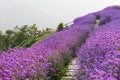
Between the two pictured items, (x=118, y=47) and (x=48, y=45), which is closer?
(x=118, y=47)

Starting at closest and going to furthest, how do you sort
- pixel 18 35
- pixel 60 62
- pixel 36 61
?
pixel 36 61 → pixel 60 62 → pixel 18 35

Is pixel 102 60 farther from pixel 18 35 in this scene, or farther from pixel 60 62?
pixel 18 35

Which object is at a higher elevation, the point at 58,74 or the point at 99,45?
the point at 99,45

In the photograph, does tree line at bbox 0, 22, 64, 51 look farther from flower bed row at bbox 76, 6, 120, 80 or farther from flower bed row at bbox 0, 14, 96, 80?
flower bed row at bbox 76, 6, 120, 80

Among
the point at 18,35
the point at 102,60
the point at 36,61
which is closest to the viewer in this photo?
the point at 102,60

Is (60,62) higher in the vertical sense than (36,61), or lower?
lower

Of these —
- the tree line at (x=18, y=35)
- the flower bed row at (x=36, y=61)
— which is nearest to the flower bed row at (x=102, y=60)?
the flower bed row at (x=36, y=61)

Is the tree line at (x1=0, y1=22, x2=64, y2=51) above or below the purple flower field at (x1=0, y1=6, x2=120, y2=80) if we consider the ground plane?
above

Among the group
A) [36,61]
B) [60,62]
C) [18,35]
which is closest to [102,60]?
[36,61]

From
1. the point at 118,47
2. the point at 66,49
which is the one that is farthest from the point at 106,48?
the point at 66,49

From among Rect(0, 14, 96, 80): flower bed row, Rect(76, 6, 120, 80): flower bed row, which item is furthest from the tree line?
Rect(76, 6, 120, 80): flower bed row

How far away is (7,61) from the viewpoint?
6.79 metres

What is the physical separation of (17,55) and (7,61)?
100 cm

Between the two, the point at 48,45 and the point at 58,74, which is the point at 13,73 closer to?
the point at 58,74
